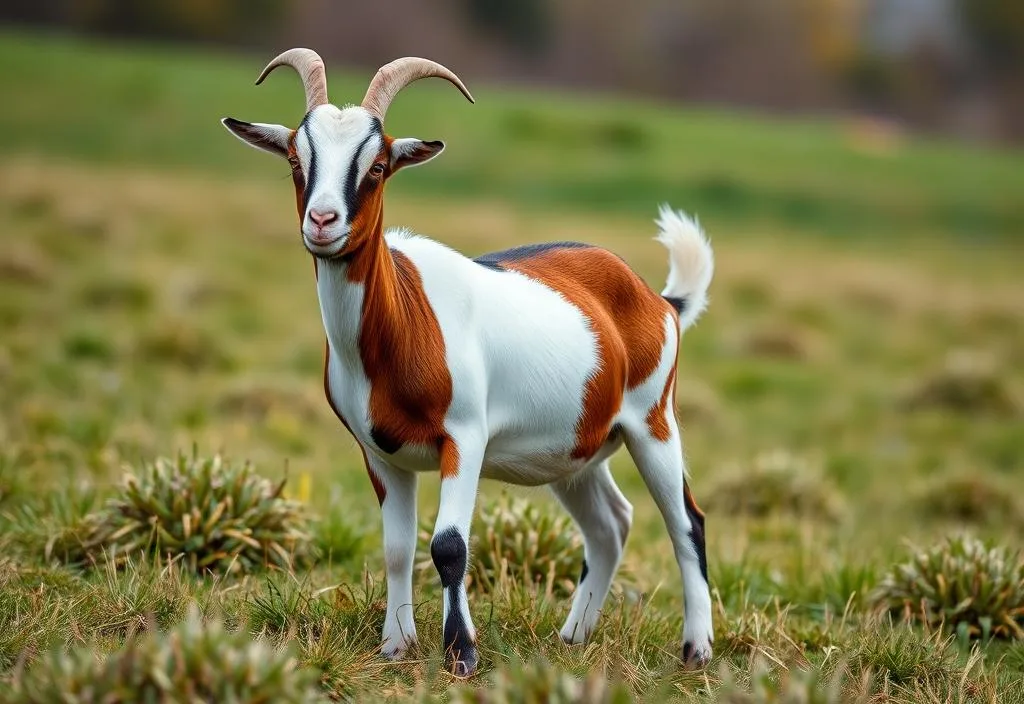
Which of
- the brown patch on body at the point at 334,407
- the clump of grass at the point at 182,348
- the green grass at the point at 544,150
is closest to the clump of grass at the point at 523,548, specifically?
the brown patch on body at the point at 334,407

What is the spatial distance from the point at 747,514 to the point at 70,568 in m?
5.75

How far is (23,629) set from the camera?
536 cm

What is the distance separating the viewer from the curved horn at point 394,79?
5.23 metres

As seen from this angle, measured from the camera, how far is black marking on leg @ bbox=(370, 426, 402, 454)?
17.4 ft

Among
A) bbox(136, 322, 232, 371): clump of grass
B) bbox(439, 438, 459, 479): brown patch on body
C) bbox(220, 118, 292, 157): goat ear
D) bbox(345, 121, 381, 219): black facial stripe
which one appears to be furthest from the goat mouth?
bbox(136, 322, 232, 371): clump of grass

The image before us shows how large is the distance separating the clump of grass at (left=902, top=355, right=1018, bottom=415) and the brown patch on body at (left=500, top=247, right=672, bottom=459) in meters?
9.81

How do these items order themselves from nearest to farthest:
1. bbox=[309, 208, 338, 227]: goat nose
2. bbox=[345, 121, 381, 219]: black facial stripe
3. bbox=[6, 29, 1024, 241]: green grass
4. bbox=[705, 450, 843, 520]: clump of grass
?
bbox=[309, 208, 338, 227]: goat nose → bbox=[345, 121, 381, 219]: black facial stripe → bbox=[705, 450, 843, 520]: clump of grass → bbox=[6, 29, 1024, 241]: green grass

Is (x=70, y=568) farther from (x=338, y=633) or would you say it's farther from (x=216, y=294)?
(x=216, y=294)

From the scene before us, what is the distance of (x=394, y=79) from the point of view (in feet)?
17.5

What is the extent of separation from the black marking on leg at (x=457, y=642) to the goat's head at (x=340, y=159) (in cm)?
155

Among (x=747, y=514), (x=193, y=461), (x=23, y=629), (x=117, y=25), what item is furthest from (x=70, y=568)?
(x=117, y=25)

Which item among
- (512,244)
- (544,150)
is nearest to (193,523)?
(512,244)

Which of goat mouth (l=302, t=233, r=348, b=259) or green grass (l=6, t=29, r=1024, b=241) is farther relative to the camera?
green grass (l=6, t=29, r=1024, b=241)

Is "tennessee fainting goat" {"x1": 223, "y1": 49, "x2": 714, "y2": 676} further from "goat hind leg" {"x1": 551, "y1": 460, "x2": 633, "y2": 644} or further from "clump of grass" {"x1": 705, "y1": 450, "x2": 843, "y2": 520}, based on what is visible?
"clump of grass" {"x1": 705, "y1": 450, "x2": 843, "y2": 520}
